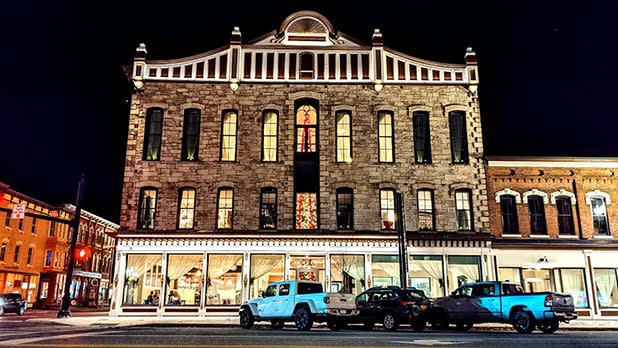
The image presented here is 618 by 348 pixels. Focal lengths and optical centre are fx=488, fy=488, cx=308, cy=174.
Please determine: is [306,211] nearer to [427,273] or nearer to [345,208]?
[345,208]

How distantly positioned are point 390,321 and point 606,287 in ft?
52.4

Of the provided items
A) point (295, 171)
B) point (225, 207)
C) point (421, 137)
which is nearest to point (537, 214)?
point (421, 137)

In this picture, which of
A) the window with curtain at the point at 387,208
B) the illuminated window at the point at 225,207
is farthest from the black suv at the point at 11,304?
the window with curtain at the point at 387,208

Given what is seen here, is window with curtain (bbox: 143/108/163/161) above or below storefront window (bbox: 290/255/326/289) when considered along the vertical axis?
above

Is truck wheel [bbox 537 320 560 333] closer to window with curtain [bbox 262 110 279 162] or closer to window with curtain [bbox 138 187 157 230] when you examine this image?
window with curtain [bbox 262 110 279 162]

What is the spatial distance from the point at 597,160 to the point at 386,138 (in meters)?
11.9

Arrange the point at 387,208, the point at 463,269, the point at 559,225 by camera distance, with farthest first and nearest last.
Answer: the point at 559,225 < the point at 387,208 < the point at 463,269

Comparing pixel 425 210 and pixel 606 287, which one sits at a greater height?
pixel 425 210

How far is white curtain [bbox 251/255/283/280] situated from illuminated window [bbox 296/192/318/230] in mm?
2078

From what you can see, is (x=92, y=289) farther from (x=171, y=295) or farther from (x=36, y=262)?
(x=171, y=295)

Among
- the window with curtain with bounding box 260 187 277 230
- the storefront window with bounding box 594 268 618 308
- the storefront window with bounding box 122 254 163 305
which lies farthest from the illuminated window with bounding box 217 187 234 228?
the storefront window with bounding box 594 268 618 308

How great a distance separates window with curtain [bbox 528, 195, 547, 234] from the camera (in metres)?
27.1

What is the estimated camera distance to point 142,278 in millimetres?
25609

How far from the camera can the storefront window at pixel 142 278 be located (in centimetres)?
2541
